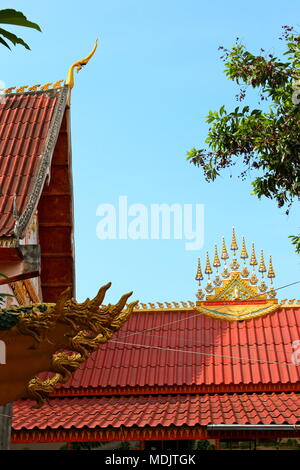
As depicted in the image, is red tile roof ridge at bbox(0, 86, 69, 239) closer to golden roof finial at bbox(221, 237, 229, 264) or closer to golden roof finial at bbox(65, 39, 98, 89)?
golden roof finial at bbox(65, 39, 98, 89)

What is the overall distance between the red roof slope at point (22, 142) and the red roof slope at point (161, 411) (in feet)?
8.60

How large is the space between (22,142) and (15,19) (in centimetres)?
634

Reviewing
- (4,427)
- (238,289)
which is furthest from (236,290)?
(4,427)

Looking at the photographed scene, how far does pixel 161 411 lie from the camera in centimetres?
876

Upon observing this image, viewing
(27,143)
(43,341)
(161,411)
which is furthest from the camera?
(27,143)

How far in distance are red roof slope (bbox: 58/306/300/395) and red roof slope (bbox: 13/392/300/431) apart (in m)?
0.30

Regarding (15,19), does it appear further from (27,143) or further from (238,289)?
(238,289)

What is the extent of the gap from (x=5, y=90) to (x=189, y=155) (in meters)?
3.98

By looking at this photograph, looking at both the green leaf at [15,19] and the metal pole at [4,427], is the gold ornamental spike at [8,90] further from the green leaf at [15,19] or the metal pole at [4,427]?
the green leaf at [15,19]

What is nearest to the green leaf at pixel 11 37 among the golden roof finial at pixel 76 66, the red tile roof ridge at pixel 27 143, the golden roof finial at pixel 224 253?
the red tile roof ridge at pixel 27 143

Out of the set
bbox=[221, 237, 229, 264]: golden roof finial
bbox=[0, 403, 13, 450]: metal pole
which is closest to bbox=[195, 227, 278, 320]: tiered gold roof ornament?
bbox=[221, 237, 229, 264]: golden roof finial

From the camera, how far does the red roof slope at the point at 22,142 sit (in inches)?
311

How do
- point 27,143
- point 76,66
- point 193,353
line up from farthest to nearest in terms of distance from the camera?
point 193,353 → point 76,66 → point 27,143
